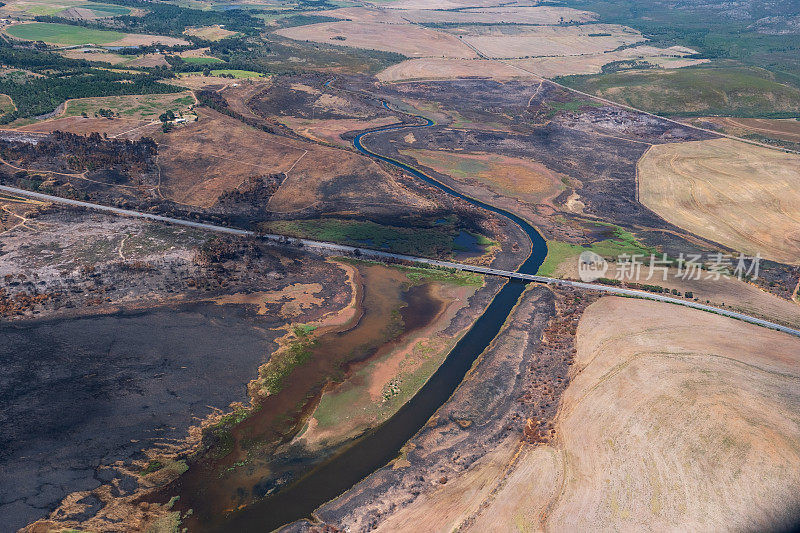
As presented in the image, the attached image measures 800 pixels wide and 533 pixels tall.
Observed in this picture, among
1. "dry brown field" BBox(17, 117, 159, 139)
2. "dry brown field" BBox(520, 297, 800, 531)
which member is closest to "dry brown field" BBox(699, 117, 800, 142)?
"dry brown field" BBox(520, 297, 800, 531)

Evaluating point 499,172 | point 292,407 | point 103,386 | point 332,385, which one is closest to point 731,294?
point 499,172

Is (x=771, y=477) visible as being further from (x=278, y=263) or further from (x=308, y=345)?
(x=278, y=263)

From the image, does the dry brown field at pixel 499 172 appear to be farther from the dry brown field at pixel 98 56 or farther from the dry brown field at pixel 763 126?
the dry brown field at pixel 98 56

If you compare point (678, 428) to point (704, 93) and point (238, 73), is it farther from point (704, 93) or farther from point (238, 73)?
point (238, 73)

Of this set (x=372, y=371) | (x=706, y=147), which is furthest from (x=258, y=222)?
(x=706, y=147)

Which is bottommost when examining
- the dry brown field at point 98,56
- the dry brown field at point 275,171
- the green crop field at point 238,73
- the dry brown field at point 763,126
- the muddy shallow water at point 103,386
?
the muddy shallow water at point 103,386

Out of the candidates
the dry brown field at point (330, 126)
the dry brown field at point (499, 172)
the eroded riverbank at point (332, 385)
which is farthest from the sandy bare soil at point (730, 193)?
the dry brown field at point (330, 126)
